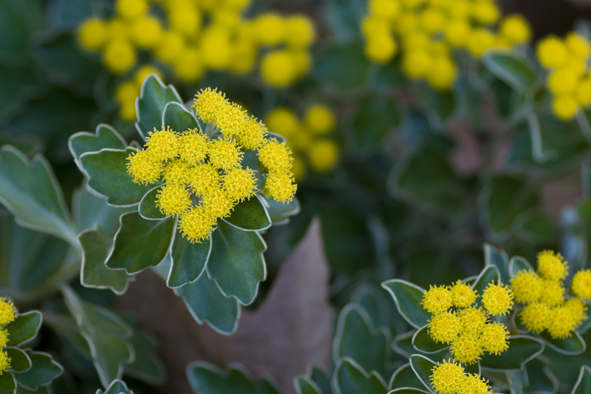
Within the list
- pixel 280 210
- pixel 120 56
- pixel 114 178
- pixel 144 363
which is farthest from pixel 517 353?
pixel 120 56

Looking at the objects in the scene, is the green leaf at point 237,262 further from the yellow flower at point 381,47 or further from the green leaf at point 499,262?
the yellow flower at point 381,47

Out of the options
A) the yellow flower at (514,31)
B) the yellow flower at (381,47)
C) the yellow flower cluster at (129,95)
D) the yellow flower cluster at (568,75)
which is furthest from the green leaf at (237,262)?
the yellow flower at (514,31)

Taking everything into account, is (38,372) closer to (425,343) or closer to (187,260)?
(187,260)

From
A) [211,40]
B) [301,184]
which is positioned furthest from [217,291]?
[301,184]

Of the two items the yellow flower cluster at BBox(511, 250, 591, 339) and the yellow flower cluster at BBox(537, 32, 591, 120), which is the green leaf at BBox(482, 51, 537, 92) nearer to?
the yellow flower cluster at BBox(537, 32, 591, 120)

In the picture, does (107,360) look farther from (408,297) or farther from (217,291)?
(408,297)

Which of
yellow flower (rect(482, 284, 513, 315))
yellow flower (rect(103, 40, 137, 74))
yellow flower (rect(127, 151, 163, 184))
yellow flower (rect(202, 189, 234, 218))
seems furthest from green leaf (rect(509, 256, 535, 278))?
yellow flower (rect(103, 40, 137, 74))

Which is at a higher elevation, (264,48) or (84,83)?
(264,48)
